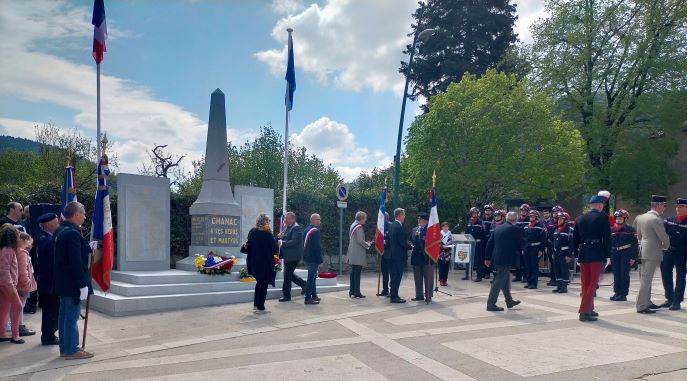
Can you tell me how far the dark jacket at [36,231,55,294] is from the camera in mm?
7996

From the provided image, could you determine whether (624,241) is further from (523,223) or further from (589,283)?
(589,283)

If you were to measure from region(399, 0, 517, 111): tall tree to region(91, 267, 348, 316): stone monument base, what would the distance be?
2701 centimetres

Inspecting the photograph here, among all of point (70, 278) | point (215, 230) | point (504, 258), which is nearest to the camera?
point (70, 278)

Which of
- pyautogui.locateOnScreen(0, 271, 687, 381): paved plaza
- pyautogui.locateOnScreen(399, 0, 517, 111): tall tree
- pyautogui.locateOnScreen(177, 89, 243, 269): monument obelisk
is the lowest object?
pyautogui.locateOnScreen(0, 271, 687, 381): paved plaza

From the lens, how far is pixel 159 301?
1103 cm

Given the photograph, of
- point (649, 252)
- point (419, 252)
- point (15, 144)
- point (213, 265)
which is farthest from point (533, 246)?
point (15, 144)

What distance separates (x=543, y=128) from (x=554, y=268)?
10462 millimetres

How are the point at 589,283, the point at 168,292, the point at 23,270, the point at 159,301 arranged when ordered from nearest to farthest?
the point at 23,270 → the point at 589,283 → the point at 159,301 → the point at 168,292

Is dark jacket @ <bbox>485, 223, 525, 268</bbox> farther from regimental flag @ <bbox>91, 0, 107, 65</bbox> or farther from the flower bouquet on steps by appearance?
regimental flag @ <bbox>91, 0, 107, 65</bbox>

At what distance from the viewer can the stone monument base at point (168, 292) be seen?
10.7 meters

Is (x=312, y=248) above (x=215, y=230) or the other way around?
the other way around

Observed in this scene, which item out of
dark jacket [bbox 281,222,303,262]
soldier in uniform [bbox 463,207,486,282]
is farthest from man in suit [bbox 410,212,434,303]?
soldier in uniform [bbox 463,207,486,282]

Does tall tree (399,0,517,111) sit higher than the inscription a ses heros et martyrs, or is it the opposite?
tall tree (399,0,517,111)

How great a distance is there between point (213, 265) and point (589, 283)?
778 cm
